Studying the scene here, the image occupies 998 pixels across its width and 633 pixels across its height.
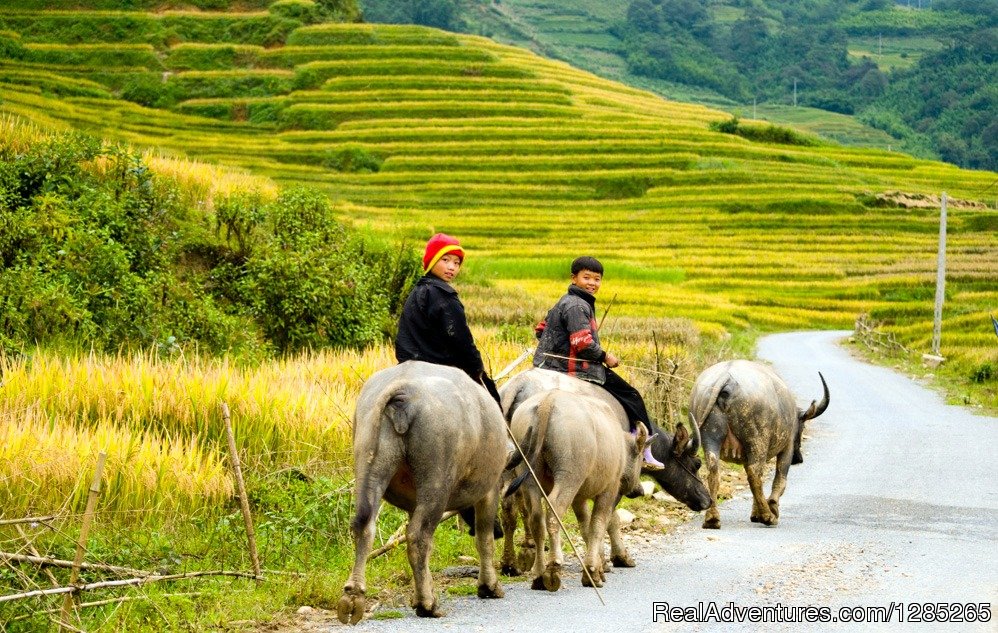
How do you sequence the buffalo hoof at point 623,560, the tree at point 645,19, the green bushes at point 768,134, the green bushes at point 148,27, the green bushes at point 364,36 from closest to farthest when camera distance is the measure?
the buffalo hoof at point 623,560 → the green bushes at point 148,27 → the green bushes at point 768,134 → the green bushes at point 364,36 → the tree at point 645,19

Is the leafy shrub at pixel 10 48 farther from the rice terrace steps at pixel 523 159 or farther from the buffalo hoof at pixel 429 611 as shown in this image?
the buffalo hoof at pixel 429 611

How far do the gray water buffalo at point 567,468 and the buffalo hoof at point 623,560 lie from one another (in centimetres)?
48

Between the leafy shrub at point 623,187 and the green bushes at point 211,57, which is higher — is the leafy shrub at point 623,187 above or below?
below

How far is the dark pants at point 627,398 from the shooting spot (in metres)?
9.47

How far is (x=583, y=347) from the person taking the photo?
9.27 m

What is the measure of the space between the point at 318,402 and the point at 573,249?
4634cm

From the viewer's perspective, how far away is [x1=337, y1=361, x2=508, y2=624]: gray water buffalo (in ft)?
22.9

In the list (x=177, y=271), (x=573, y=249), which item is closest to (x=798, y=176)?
(x=573, y=249)

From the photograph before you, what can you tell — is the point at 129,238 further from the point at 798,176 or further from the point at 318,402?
the point at 798,176

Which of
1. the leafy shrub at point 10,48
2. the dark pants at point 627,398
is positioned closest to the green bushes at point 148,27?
the leafy shrub at point 10,48

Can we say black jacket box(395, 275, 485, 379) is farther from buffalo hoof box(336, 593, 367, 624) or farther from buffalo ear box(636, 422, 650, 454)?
buffalo hoof box(336, 593, 367, 624)

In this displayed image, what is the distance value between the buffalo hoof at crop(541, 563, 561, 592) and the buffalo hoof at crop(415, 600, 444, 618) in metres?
1.04

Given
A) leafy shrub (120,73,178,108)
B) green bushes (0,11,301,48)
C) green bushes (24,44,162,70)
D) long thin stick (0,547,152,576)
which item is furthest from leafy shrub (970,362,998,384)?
green bushes (0,11,301,48)

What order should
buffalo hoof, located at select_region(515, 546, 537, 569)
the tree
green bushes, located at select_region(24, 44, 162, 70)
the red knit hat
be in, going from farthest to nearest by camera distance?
the tree < green bushes, located at select_region(24, 44, 162, 70) < buffalo hoof, located at select_region(515, 546, 537, 569) < the red knit hat
